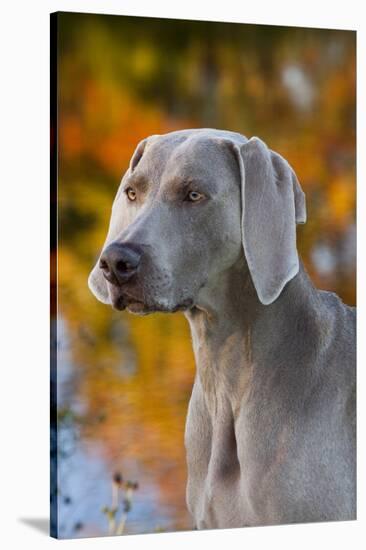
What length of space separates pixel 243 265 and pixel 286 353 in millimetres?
476

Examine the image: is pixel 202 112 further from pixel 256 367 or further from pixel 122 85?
pixel 256 367

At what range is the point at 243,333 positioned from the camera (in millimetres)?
5855

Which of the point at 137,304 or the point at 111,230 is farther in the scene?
the point at 111,230

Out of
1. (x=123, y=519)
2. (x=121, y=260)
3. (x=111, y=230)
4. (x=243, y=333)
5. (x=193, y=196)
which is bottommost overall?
(x=123, y=519)

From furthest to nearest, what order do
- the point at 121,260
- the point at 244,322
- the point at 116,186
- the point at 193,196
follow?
the point at 116,186, the point at 244,322, the point at 193,196, the point at 121,260

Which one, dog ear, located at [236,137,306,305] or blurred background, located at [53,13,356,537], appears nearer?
dog ear, located at [236,137,306,305]

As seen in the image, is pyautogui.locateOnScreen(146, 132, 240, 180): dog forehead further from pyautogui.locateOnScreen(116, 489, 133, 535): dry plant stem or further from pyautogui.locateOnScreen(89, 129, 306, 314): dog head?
pyautogui.locateOnScreen(116, 489, 133, 535): dry plant stem

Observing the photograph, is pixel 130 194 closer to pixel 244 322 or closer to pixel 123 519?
pixel 244 322

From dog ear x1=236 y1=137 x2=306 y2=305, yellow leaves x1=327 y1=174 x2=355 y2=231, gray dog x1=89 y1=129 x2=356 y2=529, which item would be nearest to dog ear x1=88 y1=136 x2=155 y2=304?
gray dog x1=89 y1=129 x2=356 y2=529

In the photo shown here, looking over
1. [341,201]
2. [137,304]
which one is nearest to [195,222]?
[137,304]

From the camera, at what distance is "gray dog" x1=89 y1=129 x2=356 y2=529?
557 cm

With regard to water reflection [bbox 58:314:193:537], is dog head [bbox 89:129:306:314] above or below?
above

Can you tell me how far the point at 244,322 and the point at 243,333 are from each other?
0.17ft

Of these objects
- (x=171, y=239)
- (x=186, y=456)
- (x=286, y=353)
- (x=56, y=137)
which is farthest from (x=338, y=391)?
(x=56, y=137)
